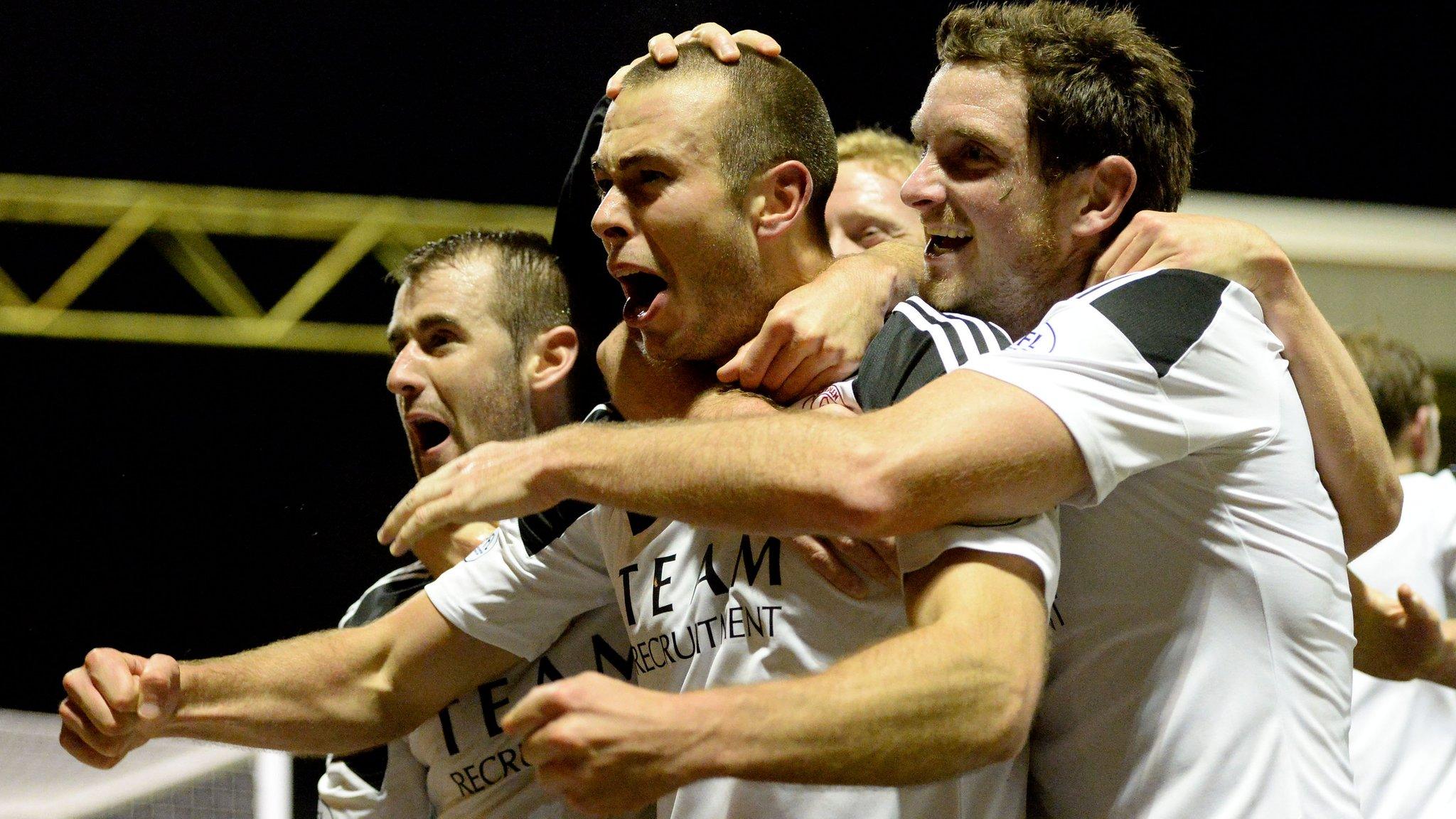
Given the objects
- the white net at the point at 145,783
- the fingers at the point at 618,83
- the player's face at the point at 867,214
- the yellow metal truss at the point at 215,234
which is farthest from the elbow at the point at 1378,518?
the yellow metal truss at the point at 215,234

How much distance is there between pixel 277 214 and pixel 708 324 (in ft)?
11.6

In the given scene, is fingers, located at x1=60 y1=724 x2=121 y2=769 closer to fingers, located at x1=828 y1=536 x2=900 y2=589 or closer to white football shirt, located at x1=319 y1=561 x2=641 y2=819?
white football shirt, located at x1=319 y1=561 x2=641 y2=819

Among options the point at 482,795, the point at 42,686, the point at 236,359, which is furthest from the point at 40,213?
the point at 482,795

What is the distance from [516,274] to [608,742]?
71.5 inches

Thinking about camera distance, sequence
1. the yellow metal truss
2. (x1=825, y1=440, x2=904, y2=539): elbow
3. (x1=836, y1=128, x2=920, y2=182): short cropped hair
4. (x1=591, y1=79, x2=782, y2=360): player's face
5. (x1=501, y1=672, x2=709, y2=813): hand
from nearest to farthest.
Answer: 1. (x1=501, y1=672, x2=709, y2=813): hand
2. (x1=825, y1=440, x2=904, y2=539): elbow
3. (x1=591, y1=79, x2=782, y2=360): player's face
4. (x1=836, y1=128, x2=920, y2=182): short cropped hair
5. the yellow metal truss

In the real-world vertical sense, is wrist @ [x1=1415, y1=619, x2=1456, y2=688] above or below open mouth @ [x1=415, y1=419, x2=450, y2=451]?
below

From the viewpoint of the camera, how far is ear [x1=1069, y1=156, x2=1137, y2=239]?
6.08 feet

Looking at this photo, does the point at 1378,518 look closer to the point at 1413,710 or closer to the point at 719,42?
the point at 719,42

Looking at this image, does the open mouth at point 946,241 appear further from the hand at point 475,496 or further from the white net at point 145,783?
the white net at point 145,783

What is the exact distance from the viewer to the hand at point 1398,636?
2201 mm

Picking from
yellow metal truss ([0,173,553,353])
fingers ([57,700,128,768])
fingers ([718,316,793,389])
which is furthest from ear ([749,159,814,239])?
yellow metal truss ([0,173,553,353])

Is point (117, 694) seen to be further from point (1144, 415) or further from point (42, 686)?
point (42, 686)

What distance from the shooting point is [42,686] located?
4977 mm

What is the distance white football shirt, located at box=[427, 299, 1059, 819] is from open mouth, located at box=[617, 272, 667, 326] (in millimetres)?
311
